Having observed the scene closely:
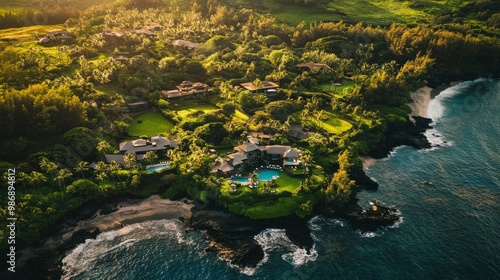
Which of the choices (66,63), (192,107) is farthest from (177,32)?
(192,107)

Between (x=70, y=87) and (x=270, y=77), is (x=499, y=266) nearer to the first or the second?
(x=270, y=77)

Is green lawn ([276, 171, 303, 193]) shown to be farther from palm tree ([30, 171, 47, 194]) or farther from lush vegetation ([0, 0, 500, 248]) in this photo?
palm tree ([30, 171, 47, 194])

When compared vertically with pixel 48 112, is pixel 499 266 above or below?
below

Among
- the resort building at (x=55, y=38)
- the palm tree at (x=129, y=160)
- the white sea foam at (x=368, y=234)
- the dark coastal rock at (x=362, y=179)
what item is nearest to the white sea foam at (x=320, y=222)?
the white sea foam at (x=368, y=234)

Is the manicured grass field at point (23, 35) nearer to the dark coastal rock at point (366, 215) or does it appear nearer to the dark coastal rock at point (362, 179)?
the dark coastal rock at point (362, 179)

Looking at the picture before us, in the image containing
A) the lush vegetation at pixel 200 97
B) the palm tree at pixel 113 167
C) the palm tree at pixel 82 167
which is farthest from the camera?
the palm tree at pixel 113 167

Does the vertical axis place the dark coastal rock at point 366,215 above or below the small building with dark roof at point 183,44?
below
